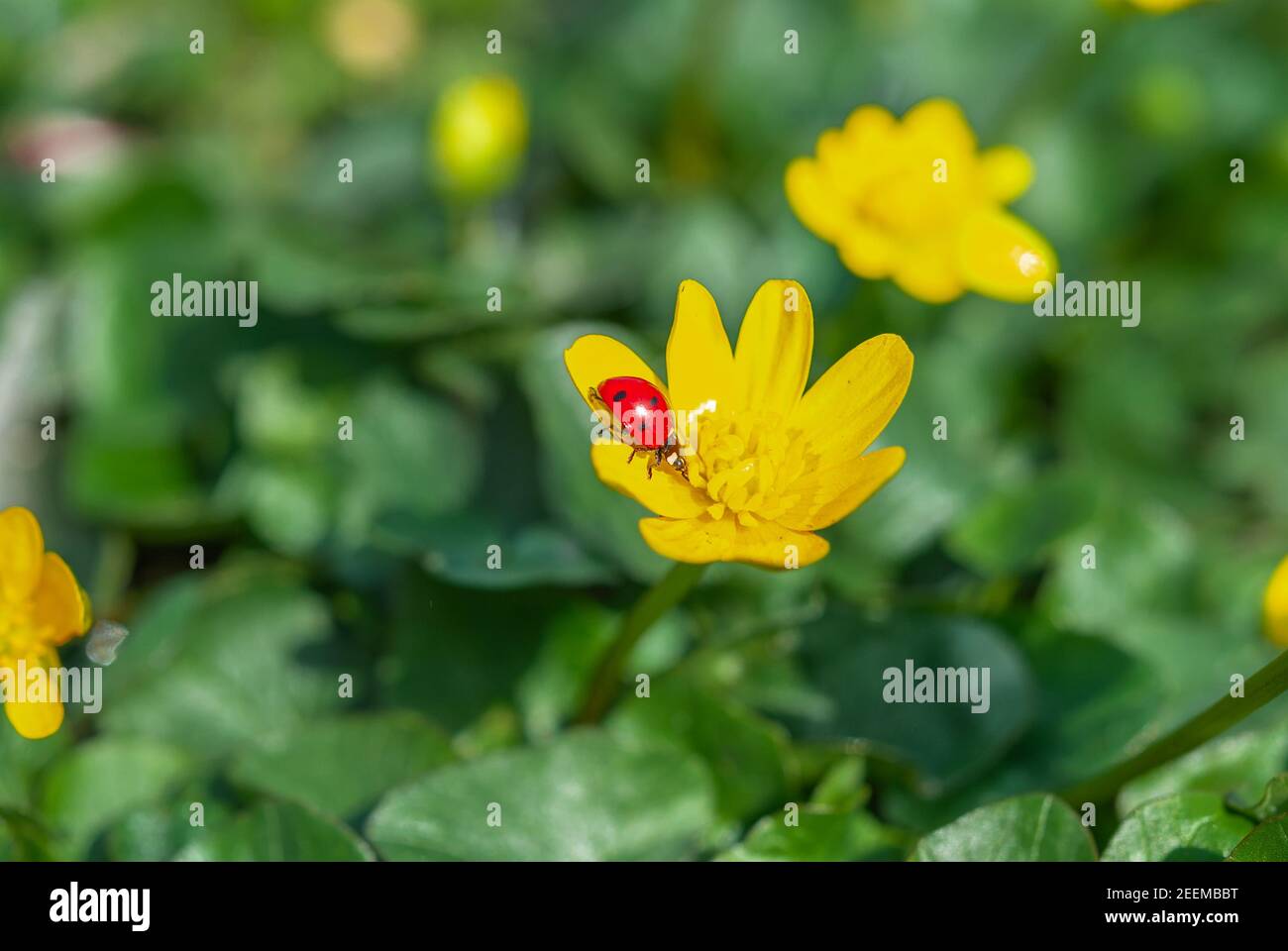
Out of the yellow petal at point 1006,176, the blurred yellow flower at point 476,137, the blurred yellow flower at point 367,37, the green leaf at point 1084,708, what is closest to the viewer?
the green leaf at point 1084,708

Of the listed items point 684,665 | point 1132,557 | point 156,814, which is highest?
point 1132,557

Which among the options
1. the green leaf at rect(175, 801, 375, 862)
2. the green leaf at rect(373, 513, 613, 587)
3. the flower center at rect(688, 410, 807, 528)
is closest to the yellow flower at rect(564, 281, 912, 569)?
the flower center at rect(688, 410, 807, 528)

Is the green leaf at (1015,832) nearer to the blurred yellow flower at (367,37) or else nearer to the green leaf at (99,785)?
the green leaf at (99,785)

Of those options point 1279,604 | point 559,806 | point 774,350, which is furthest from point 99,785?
point 1279,604

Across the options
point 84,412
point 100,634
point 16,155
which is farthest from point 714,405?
point 16,155

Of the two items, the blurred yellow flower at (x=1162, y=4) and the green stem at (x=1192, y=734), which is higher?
the blurred yellow flower at (x=1162, y=4)

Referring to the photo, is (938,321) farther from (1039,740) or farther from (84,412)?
(84,412)

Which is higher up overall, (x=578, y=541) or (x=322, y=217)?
(x=322, y=217)

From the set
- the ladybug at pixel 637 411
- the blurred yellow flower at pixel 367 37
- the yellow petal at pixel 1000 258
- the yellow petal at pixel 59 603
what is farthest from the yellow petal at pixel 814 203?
the blurred yellow flower at pixel 367 37
